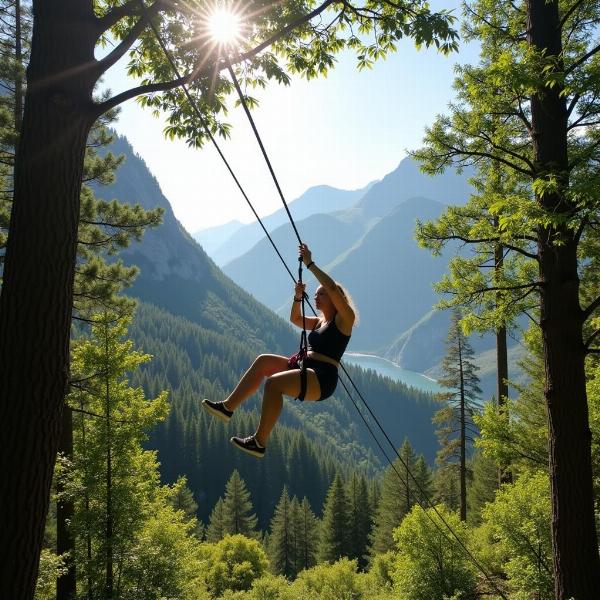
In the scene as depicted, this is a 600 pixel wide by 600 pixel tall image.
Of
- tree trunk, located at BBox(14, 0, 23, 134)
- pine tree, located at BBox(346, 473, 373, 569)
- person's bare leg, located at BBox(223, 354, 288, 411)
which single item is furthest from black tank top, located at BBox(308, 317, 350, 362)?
pine tree, located at BBox(346, 473, 373, 569)

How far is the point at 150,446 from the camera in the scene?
270 feet

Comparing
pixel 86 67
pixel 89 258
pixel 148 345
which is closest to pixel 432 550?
pixel 89 258

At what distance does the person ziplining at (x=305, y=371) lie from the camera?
430 centimetres

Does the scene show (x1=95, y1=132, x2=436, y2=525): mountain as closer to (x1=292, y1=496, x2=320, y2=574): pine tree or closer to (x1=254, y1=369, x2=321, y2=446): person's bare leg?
(x1=292, y1=496, x2=320, y2=574): pine tree

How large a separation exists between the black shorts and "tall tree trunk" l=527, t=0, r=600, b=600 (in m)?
2.72

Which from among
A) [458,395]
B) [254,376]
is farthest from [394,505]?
[254,376]

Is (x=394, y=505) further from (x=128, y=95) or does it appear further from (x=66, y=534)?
(x=128, y=95)

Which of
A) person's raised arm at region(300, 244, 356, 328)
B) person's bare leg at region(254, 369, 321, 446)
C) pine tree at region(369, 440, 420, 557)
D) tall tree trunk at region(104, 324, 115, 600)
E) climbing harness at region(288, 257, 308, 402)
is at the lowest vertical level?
pine tree at region(369, 440, 420, 557)

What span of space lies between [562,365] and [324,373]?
2.89 m

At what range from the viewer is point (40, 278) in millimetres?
2996

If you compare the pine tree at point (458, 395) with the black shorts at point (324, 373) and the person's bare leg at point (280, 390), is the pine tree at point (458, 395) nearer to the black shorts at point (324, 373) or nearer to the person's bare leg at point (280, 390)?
the black shorts at point (324, 373)

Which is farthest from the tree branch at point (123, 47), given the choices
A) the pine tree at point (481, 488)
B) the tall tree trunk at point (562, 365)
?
the pine tree at point (481, 488)

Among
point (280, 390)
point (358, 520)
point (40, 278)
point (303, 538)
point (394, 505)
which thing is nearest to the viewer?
point (40, 278)

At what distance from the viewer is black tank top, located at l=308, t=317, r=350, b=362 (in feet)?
15.4
